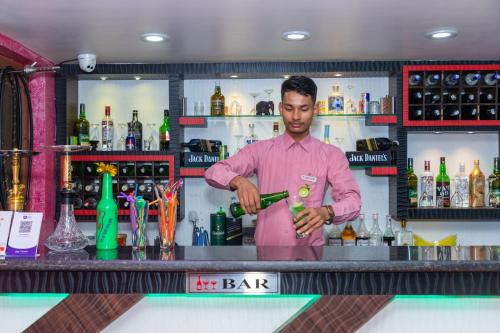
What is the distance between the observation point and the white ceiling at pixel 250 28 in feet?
7.99

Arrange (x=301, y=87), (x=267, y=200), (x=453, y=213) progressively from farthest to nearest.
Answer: (x=453, y=213)
(x=301, y=87)
(x=267, y=200)

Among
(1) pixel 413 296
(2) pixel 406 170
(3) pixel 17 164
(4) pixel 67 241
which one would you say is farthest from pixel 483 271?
(2) pixel 406 170

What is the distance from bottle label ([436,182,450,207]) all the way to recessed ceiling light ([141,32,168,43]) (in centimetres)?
219

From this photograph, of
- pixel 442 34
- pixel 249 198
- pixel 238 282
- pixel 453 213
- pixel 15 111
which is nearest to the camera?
pixel 238 282

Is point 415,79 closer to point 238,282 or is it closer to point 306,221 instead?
point 306,221

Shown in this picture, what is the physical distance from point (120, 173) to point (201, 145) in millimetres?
605

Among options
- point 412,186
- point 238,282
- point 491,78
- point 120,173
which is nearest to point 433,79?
point 491,78

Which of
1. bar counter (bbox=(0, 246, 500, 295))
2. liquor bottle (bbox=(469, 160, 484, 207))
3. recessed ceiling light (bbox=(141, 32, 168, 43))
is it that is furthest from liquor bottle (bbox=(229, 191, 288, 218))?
liquor bottle (bbox=(469, 160, 484, 207))

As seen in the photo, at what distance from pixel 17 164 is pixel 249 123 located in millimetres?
2177

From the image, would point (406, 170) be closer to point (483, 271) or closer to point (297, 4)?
point (297, 4)

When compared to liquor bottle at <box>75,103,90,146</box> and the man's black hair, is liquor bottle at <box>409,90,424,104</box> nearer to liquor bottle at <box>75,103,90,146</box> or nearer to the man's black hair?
the man's black hair

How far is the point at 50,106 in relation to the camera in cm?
364

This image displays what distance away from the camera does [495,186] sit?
377cm

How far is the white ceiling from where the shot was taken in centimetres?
244
